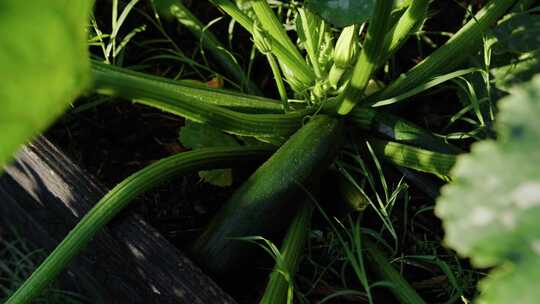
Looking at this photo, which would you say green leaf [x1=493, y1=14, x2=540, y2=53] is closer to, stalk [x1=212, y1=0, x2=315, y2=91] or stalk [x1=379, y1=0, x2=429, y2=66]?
stalk [x1=379, y1=0, x2=429, y2=66]

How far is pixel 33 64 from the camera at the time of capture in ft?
2.27

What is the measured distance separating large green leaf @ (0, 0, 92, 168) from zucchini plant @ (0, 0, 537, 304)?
568 millimetres

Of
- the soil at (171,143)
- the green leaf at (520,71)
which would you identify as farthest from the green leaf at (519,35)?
the soil at (171,143)

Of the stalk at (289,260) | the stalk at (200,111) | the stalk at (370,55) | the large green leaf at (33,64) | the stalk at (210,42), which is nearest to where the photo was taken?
the large green leaf at (33,64)

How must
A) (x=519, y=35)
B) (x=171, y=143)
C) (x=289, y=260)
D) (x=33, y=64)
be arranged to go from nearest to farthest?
(x=33, y=64), (x=289, y=260), (x=519, y=35), (x=171, y=143)

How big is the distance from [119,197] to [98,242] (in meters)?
0.27

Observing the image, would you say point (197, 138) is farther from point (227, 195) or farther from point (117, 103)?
point (117, 103)

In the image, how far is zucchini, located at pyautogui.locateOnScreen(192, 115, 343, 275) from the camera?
1.45 m

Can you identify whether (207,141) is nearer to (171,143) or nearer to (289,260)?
(171,143)

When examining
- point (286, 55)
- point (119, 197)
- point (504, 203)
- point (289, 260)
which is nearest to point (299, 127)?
point (286, 55)

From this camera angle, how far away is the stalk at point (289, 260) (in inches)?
52.1

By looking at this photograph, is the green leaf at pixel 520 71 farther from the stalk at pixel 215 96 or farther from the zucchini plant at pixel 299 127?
the stalk at pixel 215 96

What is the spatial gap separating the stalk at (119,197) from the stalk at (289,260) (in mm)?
166

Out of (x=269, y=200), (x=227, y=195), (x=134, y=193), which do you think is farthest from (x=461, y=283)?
(x=134, y=193)
